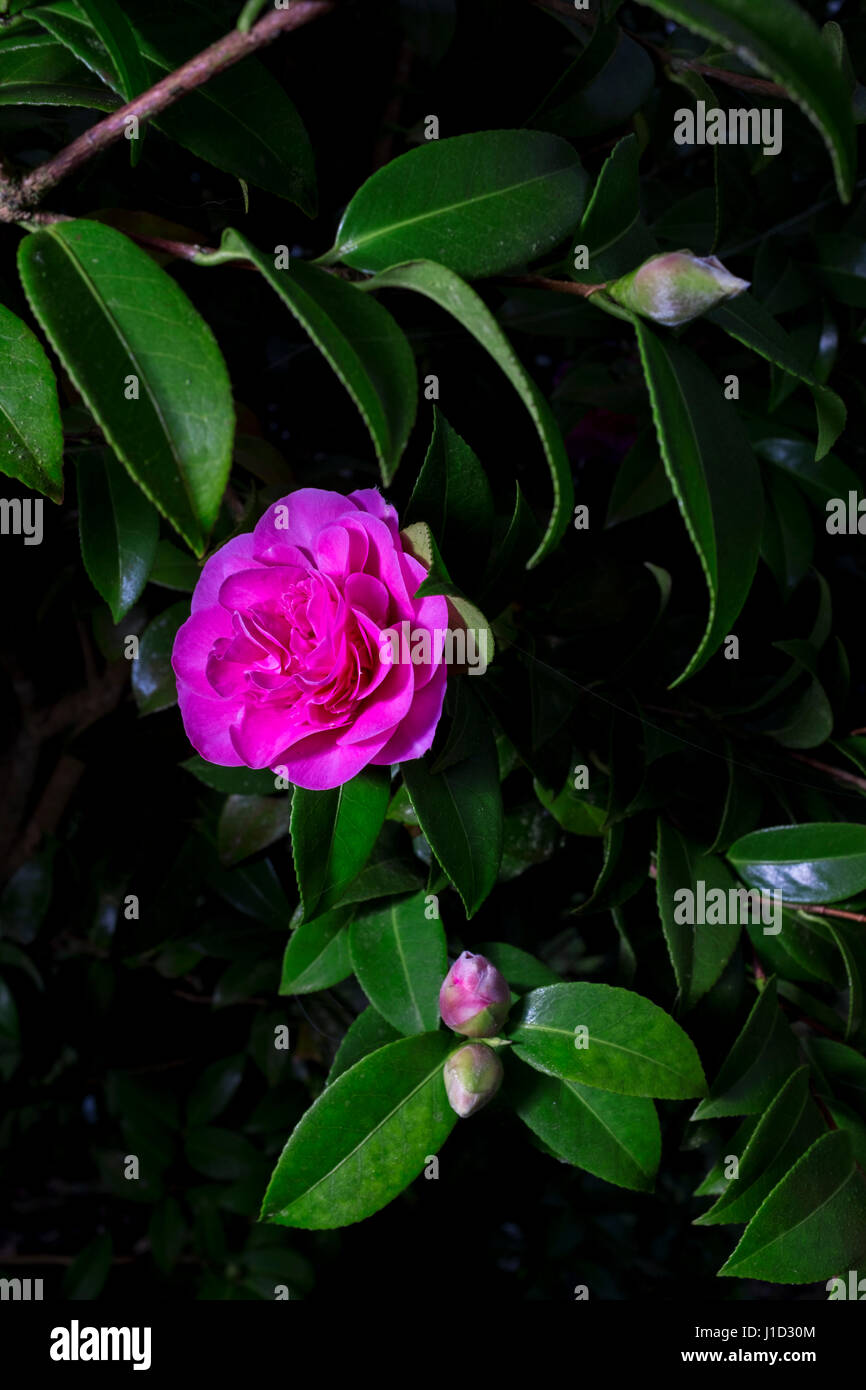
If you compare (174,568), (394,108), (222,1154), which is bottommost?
(222,1154)

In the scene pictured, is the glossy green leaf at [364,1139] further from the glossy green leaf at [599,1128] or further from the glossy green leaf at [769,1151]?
the glossy green leaf at [769,1151]

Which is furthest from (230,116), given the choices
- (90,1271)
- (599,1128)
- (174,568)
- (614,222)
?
(90,1271)

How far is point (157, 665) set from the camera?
30.4 inches

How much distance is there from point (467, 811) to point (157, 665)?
1.18ft

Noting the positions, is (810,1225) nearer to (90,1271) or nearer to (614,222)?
(614,222)

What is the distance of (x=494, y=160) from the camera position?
0.44 metres

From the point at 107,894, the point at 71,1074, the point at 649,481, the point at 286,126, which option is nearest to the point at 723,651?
the point at 649,481

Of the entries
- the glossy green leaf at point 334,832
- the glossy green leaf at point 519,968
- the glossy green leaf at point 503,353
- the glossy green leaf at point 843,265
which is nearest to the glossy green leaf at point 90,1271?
the glossy green leaf at point 519,968

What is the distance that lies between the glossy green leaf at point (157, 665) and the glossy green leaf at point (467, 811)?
32cm

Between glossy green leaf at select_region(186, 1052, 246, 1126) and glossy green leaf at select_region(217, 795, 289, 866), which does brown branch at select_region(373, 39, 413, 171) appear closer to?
glossy green leaf at select_region(217, 795, 289, 866)
